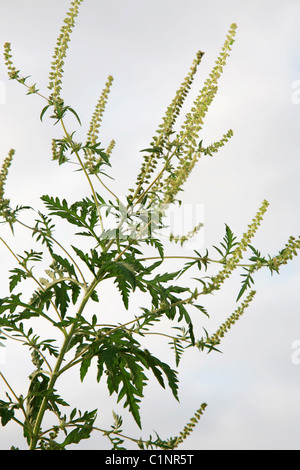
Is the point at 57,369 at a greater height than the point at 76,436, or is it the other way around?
the point at 57,369

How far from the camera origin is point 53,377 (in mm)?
4348

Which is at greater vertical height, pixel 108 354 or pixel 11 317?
pixel 11 317

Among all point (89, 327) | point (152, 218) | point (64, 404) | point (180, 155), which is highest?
point (180, 155)

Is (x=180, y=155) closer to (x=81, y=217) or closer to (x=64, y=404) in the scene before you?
(x=81, y=217)

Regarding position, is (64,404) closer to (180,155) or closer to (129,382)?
(129,382)

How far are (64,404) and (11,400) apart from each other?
0.46 meters

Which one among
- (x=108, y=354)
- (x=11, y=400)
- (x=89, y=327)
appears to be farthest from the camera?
(x=11, y=400)

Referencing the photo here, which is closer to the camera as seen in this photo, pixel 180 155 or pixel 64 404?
pixel 180 155

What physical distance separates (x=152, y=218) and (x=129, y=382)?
1.22m

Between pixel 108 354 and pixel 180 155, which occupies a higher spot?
pixel 180 155

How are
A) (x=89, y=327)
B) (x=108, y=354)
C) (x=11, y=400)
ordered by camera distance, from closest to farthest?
(x=108, y=354) → (x=89, y=327) → (x=11, y=400)

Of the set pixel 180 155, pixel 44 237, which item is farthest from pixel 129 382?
pixel 180 155

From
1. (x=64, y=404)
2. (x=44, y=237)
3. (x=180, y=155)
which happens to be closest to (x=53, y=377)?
(x=64, y=404)
